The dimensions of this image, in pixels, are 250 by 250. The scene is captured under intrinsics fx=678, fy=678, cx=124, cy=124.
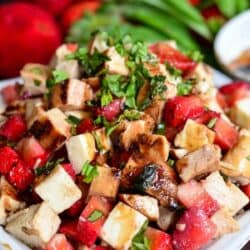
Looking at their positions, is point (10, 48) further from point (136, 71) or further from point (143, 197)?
point (143, 197)

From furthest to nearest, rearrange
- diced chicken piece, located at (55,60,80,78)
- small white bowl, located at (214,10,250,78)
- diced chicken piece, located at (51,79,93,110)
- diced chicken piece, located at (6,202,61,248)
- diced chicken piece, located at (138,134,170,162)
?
small white bowl, located at (214,10,250,78), diced chicken piece, located at (55,60,80,78), diced chicken piece, located at (51,79,93,110), diced chicken piece, located at (138,134,170,162), diced chicken piece, located at (6,202,61,248)

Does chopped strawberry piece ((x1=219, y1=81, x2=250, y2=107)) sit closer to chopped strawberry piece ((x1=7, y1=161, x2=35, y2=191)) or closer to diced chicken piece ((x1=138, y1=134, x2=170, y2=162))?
diced chicken piece ((x1=138, y1=134, x2=170, y2=162))

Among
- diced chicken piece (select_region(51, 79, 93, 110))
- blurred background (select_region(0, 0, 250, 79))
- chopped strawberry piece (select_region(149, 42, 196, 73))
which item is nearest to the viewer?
diced chicken piece (select_region(51, 79, 93, 110))

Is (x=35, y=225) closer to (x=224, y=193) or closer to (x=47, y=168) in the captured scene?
(x=47, y=168)

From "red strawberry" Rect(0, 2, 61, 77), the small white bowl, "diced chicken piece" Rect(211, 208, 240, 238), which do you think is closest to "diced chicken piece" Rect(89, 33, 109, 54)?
"diced chicken piece" Rect(211, 208, 240, 238)

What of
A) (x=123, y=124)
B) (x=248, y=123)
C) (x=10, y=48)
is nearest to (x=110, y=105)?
(x=123, y=124)

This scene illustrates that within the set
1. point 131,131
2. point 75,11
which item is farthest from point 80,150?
point 75,11

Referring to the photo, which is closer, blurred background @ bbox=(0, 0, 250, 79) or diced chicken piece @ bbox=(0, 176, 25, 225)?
diced chicken piece @ bbox=(0, 176, 25, 225)
